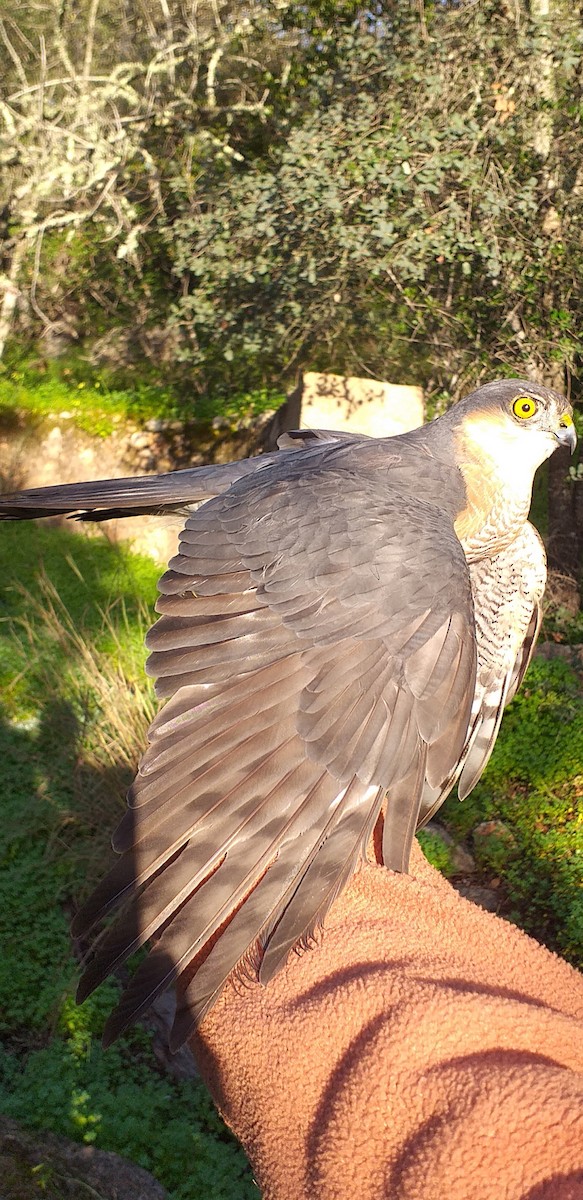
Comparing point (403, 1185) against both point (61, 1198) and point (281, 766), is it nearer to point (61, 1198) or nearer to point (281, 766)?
point (281, 766)

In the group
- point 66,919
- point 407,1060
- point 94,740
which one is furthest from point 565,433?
point 66,919

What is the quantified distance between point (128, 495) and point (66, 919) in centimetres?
218

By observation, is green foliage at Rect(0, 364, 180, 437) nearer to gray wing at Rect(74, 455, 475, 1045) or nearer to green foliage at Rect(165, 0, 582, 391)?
green foliage at Rect(165, 0, 582, 391)

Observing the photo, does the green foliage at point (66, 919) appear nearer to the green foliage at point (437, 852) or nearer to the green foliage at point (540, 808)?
the green foliage at point (437, 852)

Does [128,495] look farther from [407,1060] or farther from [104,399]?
[104,399]

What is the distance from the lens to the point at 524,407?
2766 millimetres

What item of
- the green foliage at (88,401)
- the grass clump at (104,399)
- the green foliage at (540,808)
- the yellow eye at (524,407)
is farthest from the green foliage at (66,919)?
the green foliage at (88,401)

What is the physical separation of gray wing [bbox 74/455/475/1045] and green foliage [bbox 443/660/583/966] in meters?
2.03

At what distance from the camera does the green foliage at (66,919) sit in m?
3.11

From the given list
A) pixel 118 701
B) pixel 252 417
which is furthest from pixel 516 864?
pixel 252 417

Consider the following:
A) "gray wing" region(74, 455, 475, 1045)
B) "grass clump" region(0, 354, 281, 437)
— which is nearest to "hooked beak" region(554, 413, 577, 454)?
"gray wing" region(74, 455, 475, 1045)

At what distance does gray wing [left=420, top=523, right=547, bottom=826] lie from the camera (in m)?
2.70

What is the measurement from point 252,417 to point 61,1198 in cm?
601

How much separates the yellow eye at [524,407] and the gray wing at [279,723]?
0.70 metres
